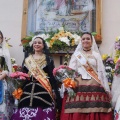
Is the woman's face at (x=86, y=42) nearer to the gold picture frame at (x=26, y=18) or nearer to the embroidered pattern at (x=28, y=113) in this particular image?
the gold picture frame at (x=26, y=18)

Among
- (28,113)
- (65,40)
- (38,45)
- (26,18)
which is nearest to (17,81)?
(28,113)

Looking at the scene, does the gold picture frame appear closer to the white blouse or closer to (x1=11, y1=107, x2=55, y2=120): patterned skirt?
the white blouse

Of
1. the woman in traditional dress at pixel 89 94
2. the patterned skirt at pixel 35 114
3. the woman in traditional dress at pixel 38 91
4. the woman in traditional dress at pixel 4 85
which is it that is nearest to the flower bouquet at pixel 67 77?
the woman in traditional dress at pixel 89 94

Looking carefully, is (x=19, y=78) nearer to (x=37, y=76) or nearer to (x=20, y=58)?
(x=37, y=76)

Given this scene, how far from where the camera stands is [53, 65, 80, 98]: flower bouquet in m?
2.81

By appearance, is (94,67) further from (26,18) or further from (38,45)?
(26,18)

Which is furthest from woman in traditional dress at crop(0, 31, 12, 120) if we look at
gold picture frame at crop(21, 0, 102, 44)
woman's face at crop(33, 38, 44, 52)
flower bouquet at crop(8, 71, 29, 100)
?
gold picture frame at crop(21, 0, 102, 44)

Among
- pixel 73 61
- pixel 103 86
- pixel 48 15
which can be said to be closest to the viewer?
pixel 103 86

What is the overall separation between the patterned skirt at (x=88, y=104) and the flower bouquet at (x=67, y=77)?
0.07 m

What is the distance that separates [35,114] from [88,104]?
1.72 ft

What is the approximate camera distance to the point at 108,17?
12.8ft

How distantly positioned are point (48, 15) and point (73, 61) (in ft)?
3.78

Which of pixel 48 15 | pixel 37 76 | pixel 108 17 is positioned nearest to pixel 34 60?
pixel 37 76

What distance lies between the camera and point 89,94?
2.82 meters
